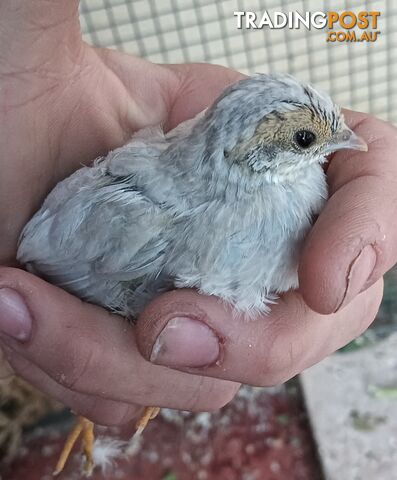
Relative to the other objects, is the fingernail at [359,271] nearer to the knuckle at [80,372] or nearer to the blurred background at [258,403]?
the knuckle at [80,372]

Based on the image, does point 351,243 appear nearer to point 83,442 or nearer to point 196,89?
point 196,89

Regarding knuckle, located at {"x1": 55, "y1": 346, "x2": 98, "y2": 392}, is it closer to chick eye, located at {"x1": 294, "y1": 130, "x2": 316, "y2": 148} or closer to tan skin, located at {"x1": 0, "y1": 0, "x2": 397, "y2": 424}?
tan skin, located at {"x1": 0, "y1": 0, "x2": 397, "y2": 424}

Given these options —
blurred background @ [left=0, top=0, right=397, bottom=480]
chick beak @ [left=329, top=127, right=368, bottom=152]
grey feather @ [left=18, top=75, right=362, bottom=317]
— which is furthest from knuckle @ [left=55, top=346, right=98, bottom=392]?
blurred background @ [left=0, top=0, right=397, bottom=480]

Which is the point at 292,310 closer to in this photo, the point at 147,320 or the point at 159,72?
the point at 147,320

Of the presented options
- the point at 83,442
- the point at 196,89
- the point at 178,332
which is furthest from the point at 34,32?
the point at 83,442

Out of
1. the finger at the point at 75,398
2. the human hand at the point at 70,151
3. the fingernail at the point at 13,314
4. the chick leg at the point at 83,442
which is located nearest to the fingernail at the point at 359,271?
the human hand at the point at 70,151

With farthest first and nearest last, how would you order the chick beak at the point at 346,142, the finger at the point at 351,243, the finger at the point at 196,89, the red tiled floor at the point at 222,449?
1. the red tiled floor at the point at 222,449
2. the finger at the point at 196,89
3. the chick beak at the point at 346,142
4. the finger at the point at 351,243

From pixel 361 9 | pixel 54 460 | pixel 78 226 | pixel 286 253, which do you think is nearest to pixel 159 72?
pixel 78 226
